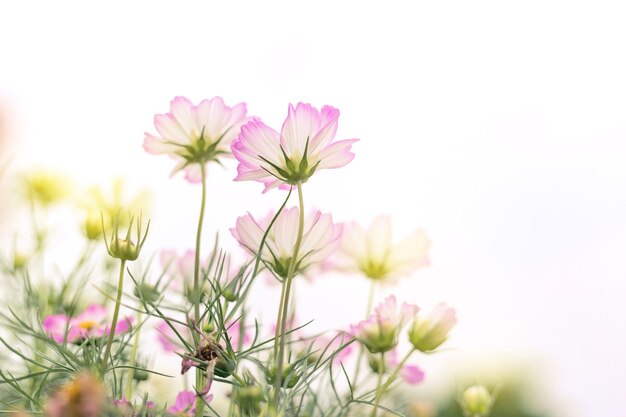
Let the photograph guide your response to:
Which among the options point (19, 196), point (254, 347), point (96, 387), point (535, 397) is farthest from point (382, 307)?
point (535, 397)

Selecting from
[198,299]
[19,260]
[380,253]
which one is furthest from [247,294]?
[19,260]

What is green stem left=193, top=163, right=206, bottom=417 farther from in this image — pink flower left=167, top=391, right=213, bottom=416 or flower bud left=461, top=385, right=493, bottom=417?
flower bud left=461, top=385, right=493, bottom=417

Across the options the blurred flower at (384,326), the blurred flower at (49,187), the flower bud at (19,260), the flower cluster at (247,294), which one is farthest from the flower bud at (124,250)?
the blurred flower at (49,187)

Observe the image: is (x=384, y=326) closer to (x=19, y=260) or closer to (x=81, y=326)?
(x=81, y=326)

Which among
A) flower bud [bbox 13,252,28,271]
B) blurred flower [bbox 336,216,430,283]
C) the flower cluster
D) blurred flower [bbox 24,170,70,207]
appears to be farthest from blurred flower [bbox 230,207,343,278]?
blurred flower [bbox 24,170,70,207]

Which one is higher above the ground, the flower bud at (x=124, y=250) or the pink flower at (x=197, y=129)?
the pink flower at (x=197, y=129)

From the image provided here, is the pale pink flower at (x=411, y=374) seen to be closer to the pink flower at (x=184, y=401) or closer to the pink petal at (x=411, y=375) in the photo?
the pink petal at (x=411, y=375)

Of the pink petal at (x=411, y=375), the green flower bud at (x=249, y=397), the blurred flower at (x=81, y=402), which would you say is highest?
the blurred flower at (x=81, y=402)
